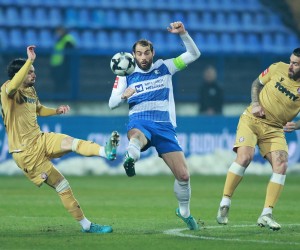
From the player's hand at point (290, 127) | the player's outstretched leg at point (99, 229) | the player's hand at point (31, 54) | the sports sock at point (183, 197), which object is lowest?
the player's outstretched leg at point (99, 229)

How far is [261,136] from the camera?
11.2m

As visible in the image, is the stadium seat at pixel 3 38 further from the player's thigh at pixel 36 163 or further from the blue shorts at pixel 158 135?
the player's thigh at pixel 36 163

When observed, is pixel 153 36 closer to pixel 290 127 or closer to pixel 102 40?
pixel 102 40

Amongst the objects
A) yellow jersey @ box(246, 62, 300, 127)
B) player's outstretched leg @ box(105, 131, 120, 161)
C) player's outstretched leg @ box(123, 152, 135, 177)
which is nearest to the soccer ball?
player's outstretched leg @ box(105, 131, 120, 161)

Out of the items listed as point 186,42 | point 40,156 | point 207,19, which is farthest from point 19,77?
point 207,19

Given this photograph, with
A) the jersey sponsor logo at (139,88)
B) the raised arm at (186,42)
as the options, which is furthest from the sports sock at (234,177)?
the jersey sponsor logo at (139,88)

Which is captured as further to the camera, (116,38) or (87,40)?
(116,38)

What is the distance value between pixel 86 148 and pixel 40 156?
590 millimetres

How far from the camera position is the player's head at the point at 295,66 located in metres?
10.6

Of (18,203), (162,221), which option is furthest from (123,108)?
(162,221)

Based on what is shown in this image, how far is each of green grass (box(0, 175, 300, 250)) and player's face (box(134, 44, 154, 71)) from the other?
180 cm

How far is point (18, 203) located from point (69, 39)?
25.6 feet

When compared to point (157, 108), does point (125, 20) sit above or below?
above

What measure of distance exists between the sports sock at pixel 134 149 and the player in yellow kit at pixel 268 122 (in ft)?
4.84
